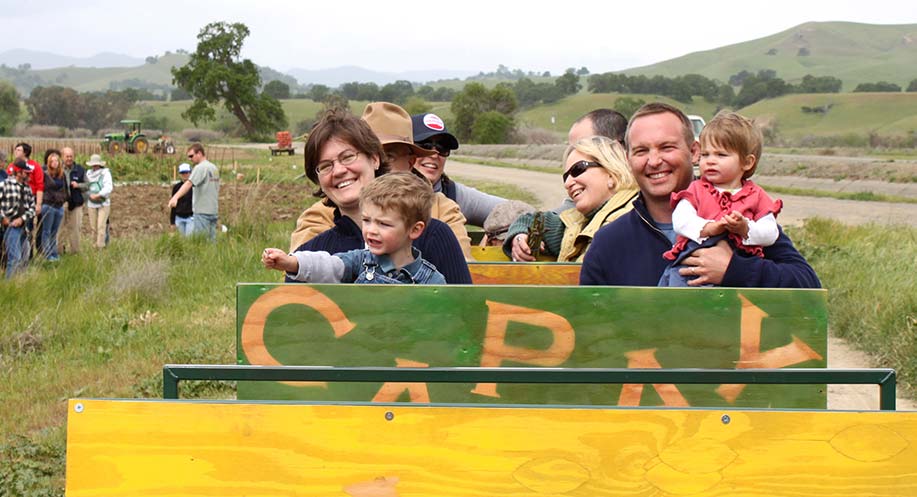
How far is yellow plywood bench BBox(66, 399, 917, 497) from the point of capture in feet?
8.61

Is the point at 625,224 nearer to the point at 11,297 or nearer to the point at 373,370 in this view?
the point at 373,370

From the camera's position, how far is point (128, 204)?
26.8 metres

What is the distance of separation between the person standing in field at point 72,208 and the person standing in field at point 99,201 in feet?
1.03

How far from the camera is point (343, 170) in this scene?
4406mm

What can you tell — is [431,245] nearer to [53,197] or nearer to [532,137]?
[53,197]

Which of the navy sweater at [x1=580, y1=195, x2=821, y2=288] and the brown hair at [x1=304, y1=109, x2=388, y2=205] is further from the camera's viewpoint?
the brown hair at [x1=304, y1=109, x2=388, y2=205]

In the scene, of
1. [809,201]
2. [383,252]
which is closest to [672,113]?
[383,252]

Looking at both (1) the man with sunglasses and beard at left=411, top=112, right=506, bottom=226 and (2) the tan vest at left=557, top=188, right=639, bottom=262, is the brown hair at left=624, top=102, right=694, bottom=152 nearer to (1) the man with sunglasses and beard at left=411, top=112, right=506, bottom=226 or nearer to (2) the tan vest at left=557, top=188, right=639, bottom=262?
(2) the tan vest at left=557, top=188, right=639, bottom=262

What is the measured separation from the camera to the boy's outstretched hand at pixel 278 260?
12.0ft

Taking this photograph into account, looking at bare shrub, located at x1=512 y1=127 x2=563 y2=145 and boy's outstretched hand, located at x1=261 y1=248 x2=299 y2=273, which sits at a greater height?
boy's outstretched hand, located at x1=261 y1=248 x2=299 y2=273

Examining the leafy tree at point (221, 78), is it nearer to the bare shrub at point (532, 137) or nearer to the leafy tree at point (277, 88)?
the bare shrub at point (532, 137)

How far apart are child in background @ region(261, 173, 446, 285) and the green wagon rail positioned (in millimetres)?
784

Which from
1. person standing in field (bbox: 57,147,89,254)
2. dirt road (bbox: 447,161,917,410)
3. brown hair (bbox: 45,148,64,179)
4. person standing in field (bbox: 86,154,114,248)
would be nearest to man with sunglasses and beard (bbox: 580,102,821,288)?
dirt road (bbox: 447,161,917,410)

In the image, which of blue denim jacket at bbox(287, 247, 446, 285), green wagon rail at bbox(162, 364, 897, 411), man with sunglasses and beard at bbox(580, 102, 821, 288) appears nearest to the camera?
green wagon rail at bbox(162, 364, 897, 411)
